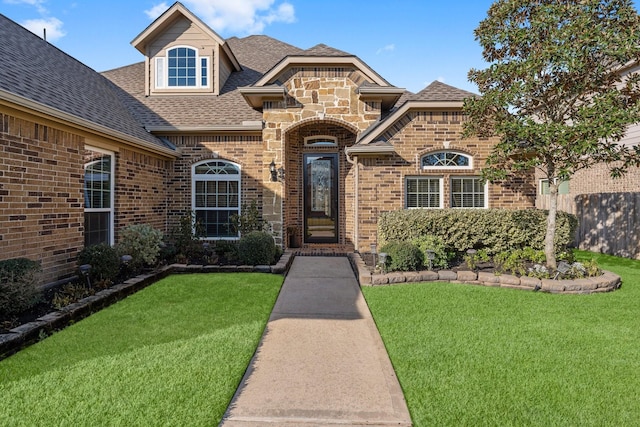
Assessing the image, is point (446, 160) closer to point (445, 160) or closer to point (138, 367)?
point (445, 160)

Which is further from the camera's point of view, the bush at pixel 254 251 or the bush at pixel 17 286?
the bush at pixel 254 251

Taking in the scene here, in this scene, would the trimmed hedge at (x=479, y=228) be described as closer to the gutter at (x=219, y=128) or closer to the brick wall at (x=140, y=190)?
the gutter at (x=219, y=128)

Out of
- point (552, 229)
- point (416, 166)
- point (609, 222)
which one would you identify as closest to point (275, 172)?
point (416, 166)

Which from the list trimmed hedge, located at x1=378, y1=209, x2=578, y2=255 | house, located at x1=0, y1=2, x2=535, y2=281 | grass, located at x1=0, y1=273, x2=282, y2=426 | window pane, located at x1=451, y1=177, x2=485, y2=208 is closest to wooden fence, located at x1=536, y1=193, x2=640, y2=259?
house, located at x1=0, y1=2, x2=535, y2=281

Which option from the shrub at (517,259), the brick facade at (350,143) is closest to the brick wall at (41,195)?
the brick facade at (350,143)

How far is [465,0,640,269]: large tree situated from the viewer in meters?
6.14

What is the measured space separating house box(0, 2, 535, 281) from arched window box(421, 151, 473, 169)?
27 millimetres

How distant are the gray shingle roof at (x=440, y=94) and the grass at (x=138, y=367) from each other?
691 cm

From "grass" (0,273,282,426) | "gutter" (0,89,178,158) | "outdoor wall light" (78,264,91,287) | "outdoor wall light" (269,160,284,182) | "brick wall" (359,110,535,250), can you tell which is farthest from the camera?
"outdoor wall light" (269,160,284,182)

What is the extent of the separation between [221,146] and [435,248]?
6.62 m

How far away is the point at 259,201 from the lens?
10148mm

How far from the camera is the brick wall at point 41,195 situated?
5.18 m

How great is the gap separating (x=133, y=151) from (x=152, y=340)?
20.0 feet

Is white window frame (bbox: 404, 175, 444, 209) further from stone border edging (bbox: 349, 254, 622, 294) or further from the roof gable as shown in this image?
the roof gable
